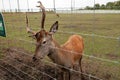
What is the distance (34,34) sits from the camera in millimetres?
4656

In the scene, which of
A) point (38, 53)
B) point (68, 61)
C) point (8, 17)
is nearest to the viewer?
point (38, 53)

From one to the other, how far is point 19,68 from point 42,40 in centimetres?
259

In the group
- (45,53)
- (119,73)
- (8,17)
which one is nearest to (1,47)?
(119,73)

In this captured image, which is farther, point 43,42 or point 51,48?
point 51,48

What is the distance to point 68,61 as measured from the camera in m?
5.12

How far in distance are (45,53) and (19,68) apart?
8.48 ft

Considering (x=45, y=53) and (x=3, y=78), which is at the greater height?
(x=45, y=53)

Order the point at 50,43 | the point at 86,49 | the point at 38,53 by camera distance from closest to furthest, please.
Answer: the point at 38,53
the point at 50,43
the point at 86,49

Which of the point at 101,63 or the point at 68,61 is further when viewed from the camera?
the point at 101,63

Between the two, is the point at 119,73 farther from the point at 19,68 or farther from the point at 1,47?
the point at 1,47

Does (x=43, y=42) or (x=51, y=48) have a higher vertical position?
(x=43, y=42)

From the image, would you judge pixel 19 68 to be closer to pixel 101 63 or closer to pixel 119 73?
pixel 101 63

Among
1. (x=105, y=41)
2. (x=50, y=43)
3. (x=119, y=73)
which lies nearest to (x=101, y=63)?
(x=119, y=73)

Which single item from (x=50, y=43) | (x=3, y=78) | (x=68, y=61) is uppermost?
(x=50, y=43)
